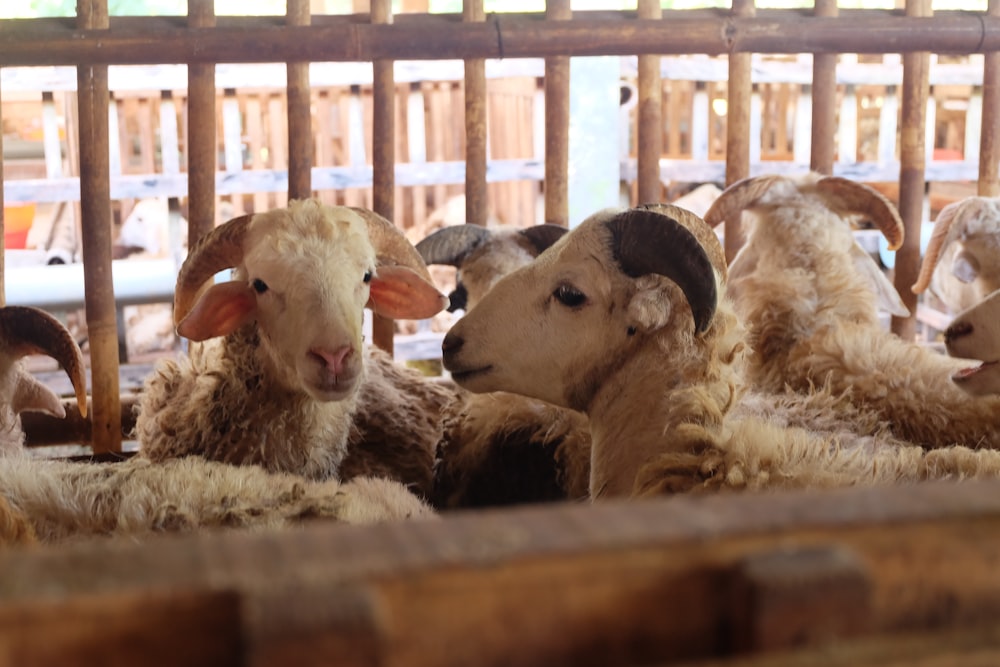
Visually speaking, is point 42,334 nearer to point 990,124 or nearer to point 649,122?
point 649,122

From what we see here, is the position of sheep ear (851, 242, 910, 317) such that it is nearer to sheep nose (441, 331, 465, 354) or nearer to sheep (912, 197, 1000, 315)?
sheep (912, 197, 1000, 315)

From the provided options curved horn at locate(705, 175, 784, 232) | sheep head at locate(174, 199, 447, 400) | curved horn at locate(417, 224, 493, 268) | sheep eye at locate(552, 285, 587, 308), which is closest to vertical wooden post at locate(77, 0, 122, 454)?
sheep head at locate(174, 199, 447, 400)

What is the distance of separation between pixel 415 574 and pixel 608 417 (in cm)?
196

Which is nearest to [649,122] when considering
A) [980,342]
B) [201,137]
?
[201,137]

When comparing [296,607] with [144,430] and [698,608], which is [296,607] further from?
[144,430]

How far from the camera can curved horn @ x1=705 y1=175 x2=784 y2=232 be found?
A: 441 cm

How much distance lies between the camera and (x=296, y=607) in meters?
0.81

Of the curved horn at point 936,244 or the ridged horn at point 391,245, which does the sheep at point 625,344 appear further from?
the curved horn at point 936,244

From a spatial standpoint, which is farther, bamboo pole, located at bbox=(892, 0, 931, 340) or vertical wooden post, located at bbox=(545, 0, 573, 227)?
bamboo pole, located at bbox=(892, 0, 931, 340)

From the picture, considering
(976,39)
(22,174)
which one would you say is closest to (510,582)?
(976,39)

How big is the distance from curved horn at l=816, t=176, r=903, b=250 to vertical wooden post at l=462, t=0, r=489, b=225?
1425mm

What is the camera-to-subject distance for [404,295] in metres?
3.63

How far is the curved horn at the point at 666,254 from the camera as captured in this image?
8.08 ft

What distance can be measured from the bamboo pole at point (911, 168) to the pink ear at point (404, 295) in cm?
236
